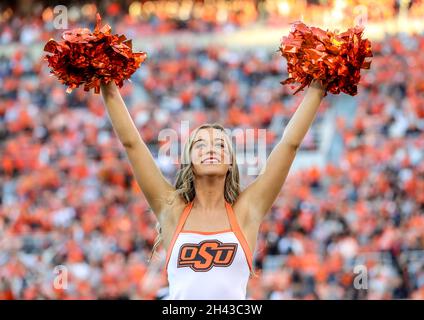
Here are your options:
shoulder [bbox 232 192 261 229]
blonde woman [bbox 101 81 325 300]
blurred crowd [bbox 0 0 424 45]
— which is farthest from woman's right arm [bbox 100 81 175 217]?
blurred crowd [bbox 0 0 424 45]

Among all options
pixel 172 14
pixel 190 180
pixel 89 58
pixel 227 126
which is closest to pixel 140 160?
pixel 190 180

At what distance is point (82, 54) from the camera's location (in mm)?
Answer: 2879

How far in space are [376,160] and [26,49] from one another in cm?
640

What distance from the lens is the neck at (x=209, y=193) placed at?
2.87 m

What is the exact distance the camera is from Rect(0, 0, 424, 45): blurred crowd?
1441 cm

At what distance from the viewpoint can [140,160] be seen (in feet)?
9.44

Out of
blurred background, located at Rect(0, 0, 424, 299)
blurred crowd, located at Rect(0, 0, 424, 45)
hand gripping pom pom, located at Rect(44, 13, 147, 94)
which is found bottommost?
blurred background, located at Rect(0, 0, 424, 299)

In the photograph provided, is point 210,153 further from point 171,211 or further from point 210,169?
point 171,211

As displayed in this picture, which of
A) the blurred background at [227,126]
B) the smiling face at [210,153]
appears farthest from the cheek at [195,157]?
the blurred background at [227,126]

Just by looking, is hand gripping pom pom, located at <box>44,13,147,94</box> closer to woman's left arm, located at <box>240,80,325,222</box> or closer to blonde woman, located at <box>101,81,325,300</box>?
blonde woman, located at <box>101,81,325,300</box>

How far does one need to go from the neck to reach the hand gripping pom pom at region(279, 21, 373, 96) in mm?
390

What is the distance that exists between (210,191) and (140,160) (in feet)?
0.76

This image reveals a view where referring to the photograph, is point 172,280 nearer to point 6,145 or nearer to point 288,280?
point 288,280

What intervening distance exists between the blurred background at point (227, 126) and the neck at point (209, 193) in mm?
3514
